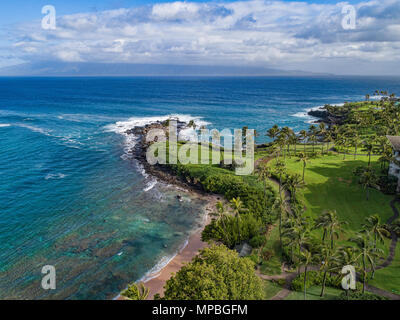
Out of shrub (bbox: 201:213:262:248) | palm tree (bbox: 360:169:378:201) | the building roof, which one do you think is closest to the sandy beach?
shrub (bbox: 201:213:262:248)

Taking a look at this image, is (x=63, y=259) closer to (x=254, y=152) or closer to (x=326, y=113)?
(x=254, y=152)

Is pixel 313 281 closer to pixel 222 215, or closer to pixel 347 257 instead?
pixel 347 257

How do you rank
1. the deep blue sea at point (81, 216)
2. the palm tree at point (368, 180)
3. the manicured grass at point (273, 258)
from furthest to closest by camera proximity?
1. the palm tree at point (368, 180)
2. the deep blue sea at point (81, 216)
3. the manicured grass at point (273, 258)

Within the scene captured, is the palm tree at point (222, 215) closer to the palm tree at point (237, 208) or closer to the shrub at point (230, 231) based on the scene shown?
the shrub at point (230, 231)

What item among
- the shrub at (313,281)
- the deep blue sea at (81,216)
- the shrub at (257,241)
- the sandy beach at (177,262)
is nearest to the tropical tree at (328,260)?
the shrub at (313,281)

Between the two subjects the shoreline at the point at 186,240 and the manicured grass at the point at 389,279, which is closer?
the manicured grass at the point at 389,279

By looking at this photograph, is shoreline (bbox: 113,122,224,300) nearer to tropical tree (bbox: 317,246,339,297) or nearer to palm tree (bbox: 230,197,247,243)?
palm tree (bbox: 230,197,247,243)
